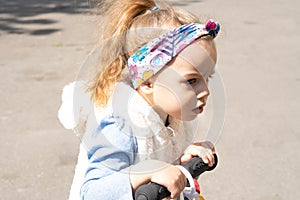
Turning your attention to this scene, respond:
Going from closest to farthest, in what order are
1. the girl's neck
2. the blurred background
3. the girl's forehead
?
the girl's forehead → the girl's neck → the blurred background

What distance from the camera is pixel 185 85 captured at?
1655 mm

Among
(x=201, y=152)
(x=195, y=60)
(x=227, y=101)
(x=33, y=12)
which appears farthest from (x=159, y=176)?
(x=33, y=12)

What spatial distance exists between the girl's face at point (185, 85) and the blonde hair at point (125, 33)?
146 mm

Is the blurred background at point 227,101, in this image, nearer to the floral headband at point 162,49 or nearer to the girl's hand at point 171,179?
the floral headband at point 162,49

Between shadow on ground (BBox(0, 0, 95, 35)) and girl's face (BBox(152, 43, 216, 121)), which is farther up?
girl's face (BBox(152, 43, 216, 121))

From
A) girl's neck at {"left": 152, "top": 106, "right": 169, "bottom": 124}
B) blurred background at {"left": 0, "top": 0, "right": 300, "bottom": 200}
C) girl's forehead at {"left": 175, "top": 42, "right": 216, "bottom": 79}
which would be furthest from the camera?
blurred background at {"left": 0, "top": 0, "right": 300, "bottom": 200}

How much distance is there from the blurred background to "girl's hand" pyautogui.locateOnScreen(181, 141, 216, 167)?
66cm

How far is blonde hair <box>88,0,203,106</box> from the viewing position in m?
1.78

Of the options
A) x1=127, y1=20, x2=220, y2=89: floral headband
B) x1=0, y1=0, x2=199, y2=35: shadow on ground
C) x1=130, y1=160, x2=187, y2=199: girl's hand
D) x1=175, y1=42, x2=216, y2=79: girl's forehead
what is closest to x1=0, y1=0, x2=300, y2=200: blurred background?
x1=0, y1=0, x2=199, y2=35: shadow on ground

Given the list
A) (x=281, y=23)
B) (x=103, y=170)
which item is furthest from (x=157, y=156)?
(x=281, y=23)

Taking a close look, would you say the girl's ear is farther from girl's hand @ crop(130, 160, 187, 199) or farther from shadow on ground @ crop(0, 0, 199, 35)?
shadow on ground @ crop(0, 0, 199, 35)

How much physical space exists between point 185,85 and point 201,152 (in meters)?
0.24

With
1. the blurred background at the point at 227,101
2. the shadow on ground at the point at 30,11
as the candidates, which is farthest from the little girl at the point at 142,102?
the shadow on ground at the point at 30,11

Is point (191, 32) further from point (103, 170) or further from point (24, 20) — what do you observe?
point (24, 20)
